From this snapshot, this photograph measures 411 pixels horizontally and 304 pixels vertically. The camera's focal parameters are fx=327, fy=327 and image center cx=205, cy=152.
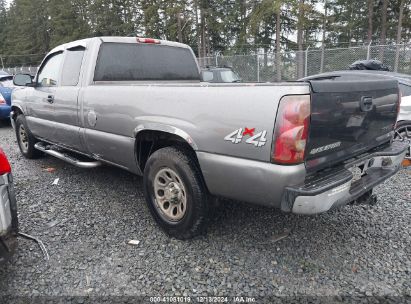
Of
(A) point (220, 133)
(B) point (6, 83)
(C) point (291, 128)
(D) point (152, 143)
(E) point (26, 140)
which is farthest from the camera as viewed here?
(B) point (6, 83)

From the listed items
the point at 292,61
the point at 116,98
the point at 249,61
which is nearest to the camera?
the point at 116,98

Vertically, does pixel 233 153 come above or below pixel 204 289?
above

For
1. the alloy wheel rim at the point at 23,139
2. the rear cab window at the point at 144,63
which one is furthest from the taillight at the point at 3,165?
the alloy wheel rim at the point at 23,139

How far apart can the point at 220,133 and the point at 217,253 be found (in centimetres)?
110

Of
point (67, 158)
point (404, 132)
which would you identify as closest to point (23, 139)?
point (67, 158)

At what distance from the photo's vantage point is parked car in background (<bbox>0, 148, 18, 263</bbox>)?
2.22 m

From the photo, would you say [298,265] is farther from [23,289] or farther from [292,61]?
[292,61]

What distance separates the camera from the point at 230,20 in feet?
92.8

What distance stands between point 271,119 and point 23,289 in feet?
7.15

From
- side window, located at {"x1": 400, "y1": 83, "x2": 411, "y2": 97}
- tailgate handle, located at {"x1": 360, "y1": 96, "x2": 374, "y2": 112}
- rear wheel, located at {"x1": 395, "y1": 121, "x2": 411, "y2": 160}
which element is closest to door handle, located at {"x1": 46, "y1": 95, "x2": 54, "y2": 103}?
tailgate handle, located at {"x1": 360, "y1": 96, "x2": 374, "y2": 112}

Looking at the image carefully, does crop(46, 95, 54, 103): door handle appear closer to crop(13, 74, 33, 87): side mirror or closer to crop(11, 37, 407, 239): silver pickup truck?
crop(11, 37, 407, 239): silver pickup truck

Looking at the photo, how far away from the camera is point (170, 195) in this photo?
2980mm

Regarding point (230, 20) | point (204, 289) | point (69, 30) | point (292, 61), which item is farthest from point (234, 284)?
point (69, 30)

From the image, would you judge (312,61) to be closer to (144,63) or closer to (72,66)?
(144,63)
